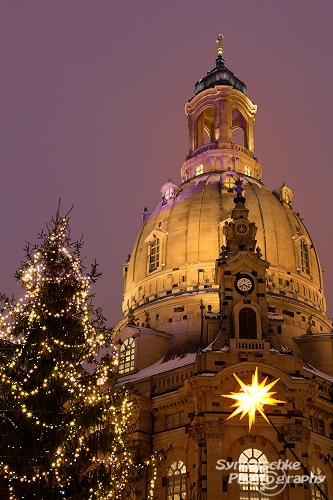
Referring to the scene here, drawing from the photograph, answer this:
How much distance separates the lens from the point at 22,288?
29844mm

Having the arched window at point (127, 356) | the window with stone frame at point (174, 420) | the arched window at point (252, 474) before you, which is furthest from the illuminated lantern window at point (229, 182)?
the arched window at point (252, 474)

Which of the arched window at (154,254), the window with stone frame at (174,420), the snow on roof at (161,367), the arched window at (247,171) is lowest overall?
the window with stone frame at (174,420)

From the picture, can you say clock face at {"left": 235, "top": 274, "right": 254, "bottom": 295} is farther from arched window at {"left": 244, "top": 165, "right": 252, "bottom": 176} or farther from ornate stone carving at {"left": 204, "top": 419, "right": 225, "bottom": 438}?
arched window at {"left": 244, "top": 165, "right": 252, "bottom": 176}

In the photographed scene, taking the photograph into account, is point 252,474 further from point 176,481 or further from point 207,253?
point 207,253

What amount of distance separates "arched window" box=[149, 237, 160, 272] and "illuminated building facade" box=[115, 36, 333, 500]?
0.12 m

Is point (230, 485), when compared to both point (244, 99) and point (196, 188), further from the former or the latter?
point (244, 99)

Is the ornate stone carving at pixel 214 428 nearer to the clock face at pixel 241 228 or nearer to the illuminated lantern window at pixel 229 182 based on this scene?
the clock face at pixel 241 228

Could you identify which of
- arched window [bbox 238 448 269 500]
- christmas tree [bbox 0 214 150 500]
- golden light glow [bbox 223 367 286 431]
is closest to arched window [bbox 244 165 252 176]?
golden light glow [bbox 223 367 286 431]

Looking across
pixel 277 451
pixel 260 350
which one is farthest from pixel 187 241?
pixel 277 451

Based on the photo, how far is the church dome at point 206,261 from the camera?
196ft

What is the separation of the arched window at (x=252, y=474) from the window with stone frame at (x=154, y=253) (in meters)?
24.5

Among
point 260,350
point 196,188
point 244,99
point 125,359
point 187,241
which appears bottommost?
point 260,350

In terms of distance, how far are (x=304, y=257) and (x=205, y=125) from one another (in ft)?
90.4

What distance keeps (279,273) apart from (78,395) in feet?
121
